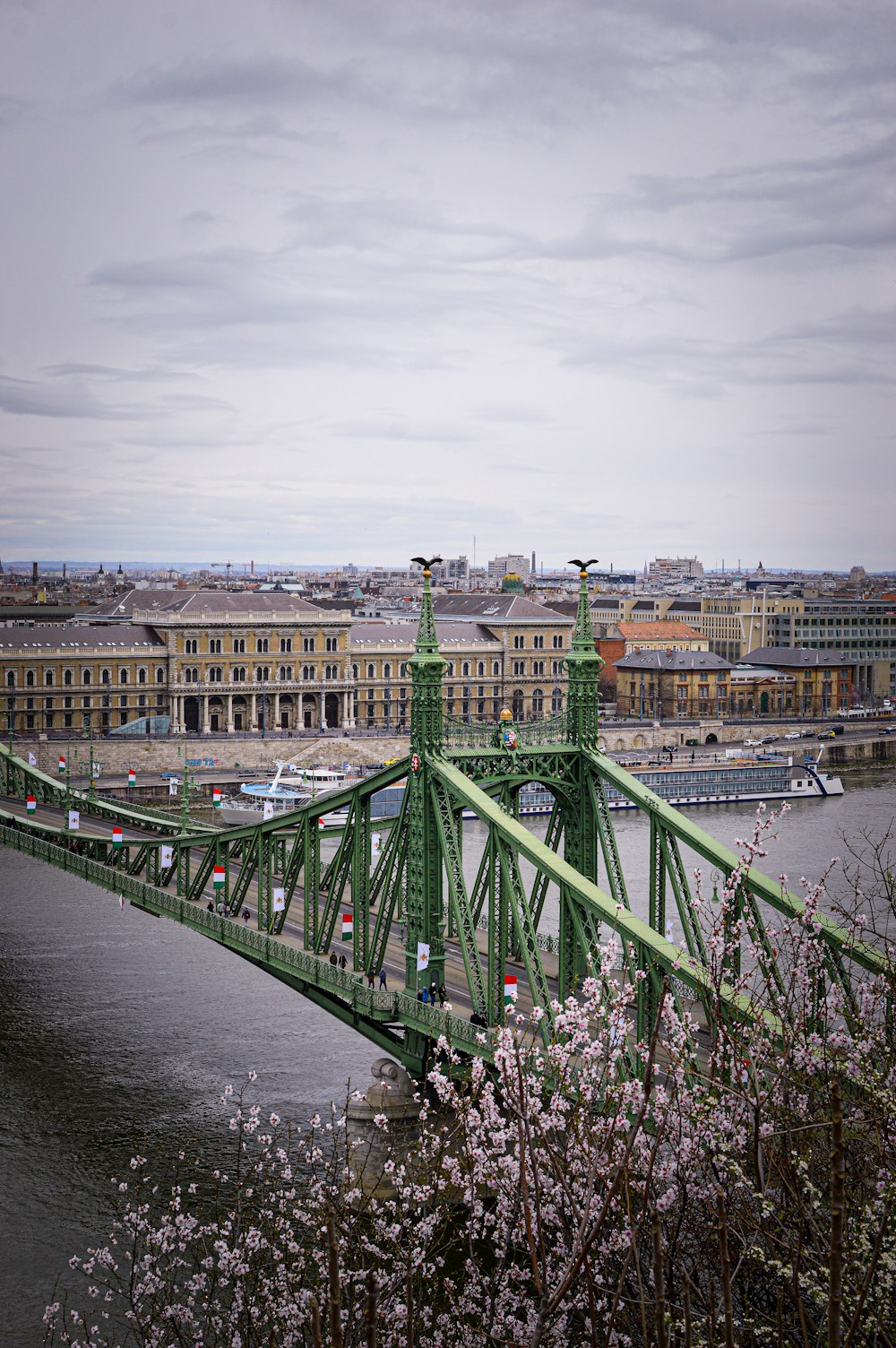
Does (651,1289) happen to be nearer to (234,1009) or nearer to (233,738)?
(234,1009)

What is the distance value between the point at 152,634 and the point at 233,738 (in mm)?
13678

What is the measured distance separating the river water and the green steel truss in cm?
320

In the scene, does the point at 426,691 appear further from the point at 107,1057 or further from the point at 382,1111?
the point at 107,1057

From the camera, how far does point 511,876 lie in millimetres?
29359

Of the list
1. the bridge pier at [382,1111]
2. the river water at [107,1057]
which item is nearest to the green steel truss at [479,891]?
the bridge pier at [382,1111]

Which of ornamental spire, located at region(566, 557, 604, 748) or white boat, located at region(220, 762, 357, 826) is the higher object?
ornamental spire, located at region(566, 557, 604, 748)

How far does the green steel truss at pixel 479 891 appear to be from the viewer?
88.9ft

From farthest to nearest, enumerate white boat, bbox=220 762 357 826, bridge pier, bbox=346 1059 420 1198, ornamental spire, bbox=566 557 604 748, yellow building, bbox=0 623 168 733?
yellow building, bbox=0 623 168 733 < white boat, bbox=220 762 357 826 < ornamental spire, bbox=566 557 604 748 < bridge pier, bbox=346 1059 420 1198

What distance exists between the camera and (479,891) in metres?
38.2

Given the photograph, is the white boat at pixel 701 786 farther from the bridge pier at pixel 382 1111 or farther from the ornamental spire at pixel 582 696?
the bridge pier at pixel 382 1111

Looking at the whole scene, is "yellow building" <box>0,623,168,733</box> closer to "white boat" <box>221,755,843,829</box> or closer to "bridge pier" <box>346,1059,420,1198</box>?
"white boat" <box>221,755,843,829</box>

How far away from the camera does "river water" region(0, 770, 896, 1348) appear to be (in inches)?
1246

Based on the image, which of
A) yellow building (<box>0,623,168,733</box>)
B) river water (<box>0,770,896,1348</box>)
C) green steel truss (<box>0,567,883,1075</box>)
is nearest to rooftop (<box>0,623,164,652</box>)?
yellow building (<box>0,623,168,733</box>)

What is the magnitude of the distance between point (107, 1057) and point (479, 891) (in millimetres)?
11036
